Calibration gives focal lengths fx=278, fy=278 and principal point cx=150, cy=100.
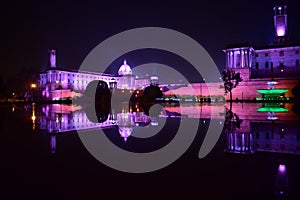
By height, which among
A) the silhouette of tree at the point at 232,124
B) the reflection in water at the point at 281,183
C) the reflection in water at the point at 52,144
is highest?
the silhouette of tree at the point at 232,124

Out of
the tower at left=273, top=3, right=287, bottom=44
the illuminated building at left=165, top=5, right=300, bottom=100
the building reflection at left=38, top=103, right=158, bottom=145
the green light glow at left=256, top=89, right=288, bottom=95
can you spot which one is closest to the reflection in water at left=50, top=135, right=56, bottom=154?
the building reflection at left=38, top=103, right=158, bottom=145

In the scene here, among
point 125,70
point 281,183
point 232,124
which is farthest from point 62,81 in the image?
point 281,183

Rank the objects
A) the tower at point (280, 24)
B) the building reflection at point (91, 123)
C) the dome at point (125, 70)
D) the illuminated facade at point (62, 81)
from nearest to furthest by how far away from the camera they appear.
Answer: the building reflection at point (91, 123), the tower at point (280, 24), the illuminated facade at point (62, 81), the dome at point (125, 70)

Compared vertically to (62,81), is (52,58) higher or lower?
higher

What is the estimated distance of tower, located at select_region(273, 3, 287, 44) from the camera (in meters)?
65.1

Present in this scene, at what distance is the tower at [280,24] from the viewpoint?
213 feet

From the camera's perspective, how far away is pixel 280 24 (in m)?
65.3

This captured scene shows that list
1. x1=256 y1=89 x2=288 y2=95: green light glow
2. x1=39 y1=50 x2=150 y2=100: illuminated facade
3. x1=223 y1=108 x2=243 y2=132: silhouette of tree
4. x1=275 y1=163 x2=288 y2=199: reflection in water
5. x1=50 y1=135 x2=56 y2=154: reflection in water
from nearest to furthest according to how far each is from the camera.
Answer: x1=275 y1=163 x2=288 y2=199: reflection in water
x1=50 y1=135 x2=56 y2=154: reflection in water
x1=223 y1=108 x2=243 y2=132: silhouette of tree
x1=256 y1=89 x2=288 y2=95: green light glow
x1=39 y1=50 x2=150 y2=100: illuminated facade

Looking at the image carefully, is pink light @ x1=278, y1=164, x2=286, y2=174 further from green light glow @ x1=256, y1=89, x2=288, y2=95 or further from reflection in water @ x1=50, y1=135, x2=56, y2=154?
green light glow @ x1=256, y1=89, x2=288, y2=95

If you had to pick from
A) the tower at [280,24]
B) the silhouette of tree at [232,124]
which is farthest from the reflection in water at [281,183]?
the tower at [280,24]

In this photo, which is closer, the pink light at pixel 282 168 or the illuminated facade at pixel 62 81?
the pink light at pixel 282 168

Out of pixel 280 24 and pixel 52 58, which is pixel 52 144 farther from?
pixel 52 58

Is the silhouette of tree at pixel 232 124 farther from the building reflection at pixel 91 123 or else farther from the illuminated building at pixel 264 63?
the illuminated building at pixel 264 63

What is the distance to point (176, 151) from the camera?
549 centimetres
